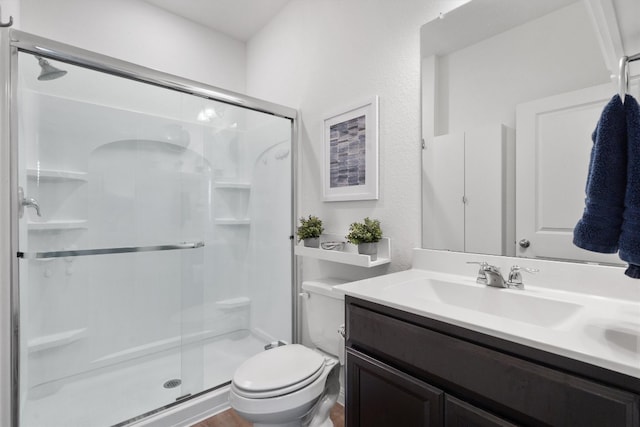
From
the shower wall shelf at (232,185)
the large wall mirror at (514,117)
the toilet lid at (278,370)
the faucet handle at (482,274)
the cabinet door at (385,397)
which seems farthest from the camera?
the shower wall shelf at (232,185)

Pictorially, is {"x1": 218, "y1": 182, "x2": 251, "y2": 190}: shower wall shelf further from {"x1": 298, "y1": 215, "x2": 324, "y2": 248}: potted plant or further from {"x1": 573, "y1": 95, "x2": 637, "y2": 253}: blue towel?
{"x1": 573, "y1": 95, "x2": 637, "y2": 253}: blue towel

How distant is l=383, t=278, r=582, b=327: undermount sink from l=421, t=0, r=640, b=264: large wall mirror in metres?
0.19

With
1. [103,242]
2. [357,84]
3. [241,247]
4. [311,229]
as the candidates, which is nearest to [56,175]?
[103,242]

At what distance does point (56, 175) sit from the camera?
1.47m

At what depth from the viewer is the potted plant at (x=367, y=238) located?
1493mm

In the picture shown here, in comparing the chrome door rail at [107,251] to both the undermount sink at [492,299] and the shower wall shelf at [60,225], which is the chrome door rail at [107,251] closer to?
the shower wall shelf at [60,225]

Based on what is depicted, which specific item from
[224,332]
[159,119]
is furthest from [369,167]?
[224,332]

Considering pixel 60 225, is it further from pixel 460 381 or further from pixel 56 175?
pixel 460 381

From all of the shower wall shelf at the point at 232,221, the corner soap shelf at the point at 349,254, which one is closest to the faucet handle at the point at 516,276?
the corner soap shelf at the point at 349,254

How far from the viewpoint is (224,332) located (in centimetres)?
205

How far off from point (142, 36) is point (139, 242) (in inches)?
58.7

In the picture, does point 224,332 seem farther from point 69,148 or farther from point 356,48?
point 356,48

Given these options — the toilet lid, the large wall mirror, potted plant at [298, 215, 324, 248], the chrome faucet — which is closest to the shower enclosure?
potted plant at [298, 215, 324, 248]

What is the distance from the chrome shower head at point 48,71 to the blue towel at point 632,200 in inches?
79.5
